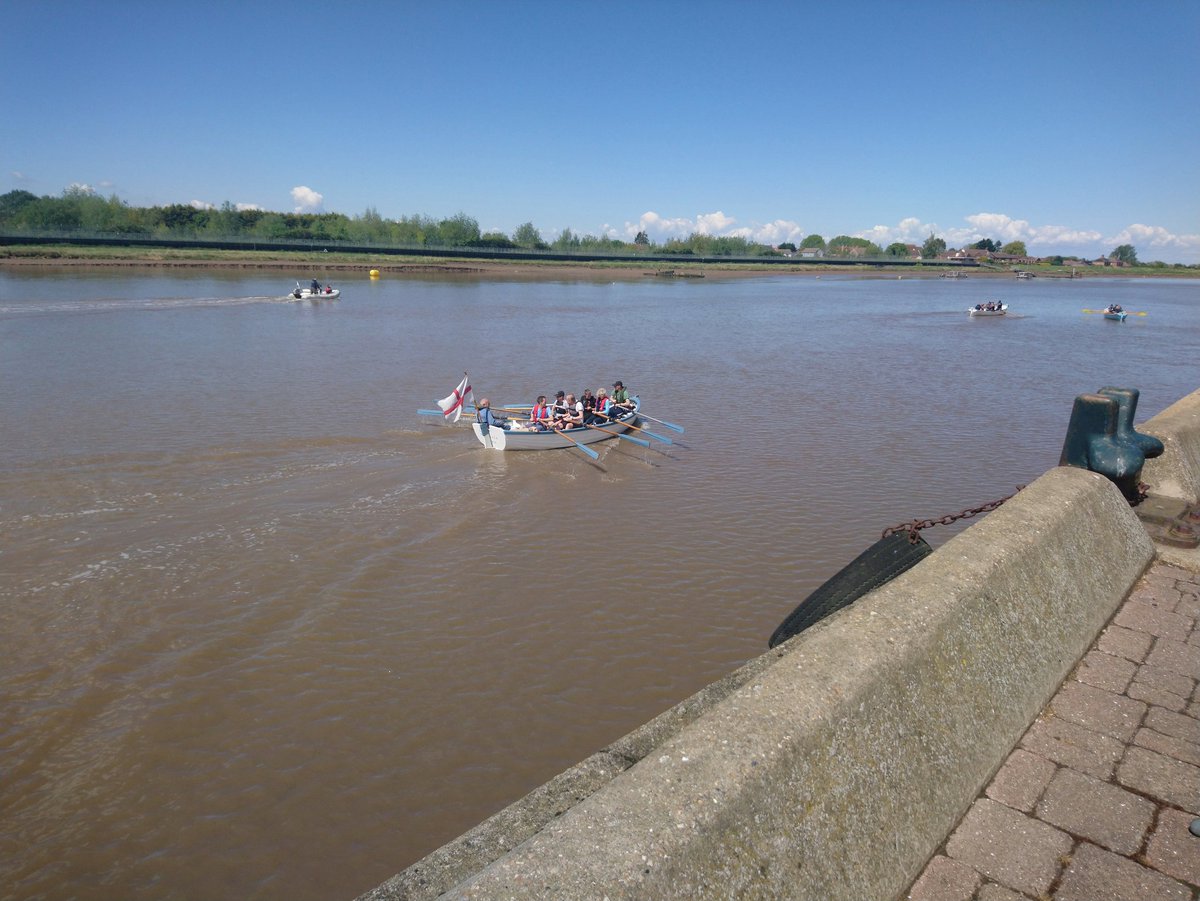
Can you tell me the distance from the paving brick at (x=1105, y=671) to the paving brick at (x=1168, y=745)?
1.30 feet

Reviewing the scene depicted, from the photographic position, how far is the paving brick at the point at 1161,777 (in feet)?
12.0

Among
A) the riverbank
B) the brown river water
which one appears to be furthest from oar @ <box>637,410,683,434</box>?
the riverbank

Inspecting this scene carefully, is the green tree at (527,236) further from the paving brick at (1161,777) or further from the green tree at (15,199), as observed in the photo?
the paving brick at (1161,777)

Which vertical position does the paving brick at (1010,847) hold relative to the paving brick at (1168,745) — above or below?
below

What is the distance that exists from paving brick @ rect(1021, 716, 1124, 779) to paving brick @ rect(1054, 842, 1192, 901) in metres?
0.60

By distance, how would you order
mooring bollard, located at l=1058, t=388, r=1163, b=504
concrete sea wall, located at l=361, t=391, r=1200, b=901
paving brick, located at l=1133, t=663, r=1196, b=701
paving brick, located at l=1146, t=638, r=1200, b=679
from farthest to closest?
mooring bollard, located at l=1058, t=388, r=1163, b=504
paving brick, located at l=1146, t=638, r=1200, b=679
paving brick, located at l=1133, t=663, r=1196, b=701
concrete sea wall, located at l=361, t=391, r=1200, b=901

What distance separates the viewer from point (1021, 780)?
376 centimetres

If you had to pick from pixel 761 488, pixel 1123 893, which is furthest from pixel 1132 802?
pixel 761 488

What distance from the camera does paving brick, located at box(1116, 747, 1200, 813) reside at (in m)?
3.66

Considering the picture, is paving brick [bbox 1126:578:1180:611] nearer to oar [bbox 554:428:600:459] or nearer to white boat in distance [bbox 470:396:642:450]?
oar [bbox 554:428:600:459]

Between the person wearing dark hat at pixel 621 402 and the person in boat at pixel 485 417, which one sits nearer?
the person in boat at pixel 485 417

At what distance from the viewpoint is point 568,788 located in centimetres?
376

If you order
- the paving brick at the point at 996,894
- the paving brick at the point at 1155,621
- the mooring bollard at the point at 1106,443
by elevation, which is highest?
the mooring bollard at the point at 1106,443

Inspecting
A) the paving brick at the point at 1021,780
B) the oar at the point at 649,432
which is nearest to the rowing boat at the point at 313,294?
the oar at the point at 649,432
